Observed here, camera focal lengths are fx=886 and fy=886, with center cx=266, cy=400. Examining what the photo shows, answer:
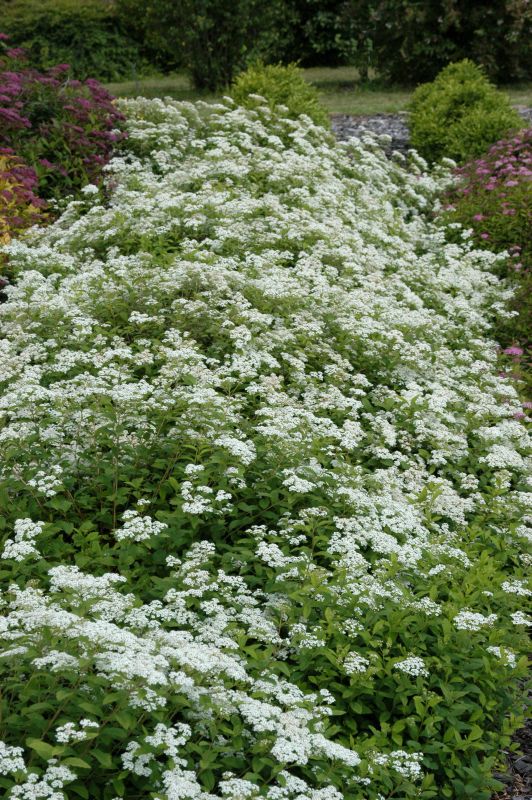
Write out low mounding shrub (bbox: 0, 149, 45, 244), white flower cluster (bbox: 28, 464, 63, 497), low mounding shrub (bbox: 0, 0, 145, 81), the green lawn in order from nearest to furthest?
1. white flower cluster (bbox: 28, 464, 63, 497)
2. low mounding shrub (bbox: 0, 149, 45, 244)
3. the green lawn
4. low mounding shrub (bbox: 0, 0, 145, 81)

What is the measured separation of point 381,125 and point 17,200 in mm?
8400

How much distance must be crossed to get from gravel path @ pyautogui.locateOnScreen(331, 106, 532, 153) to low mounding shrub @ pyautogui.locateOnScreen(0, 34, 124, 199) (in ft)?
14.8

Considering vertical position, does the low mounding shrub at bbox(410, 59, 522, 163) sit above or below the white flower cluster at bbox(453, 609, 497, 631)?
above

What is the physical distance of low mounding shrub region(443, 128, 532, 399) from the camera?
29.2 feet

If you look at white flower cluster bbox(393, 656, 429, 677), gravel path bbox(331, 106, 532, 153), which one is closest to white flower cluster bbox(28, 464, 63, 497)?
white flower cluster bbox(393, 656, 429, 677)

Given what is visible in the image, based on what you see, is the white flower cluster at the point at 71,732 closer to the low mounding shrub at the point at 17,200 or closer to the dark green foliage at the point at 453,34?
the low mounding shrub at the point at 17,200

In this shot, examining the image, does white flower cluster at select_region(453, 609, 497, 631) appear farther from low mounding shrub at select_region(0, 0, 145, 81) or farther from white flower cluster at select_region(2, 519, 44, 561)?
low mounding shrub at select_region(0, 0, 145, 81)

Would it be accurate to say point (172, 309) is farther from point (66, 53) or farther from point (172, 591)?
point (66, 53)

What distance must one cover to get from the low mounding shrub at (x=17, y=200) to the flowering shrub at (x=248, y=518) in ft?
1.21

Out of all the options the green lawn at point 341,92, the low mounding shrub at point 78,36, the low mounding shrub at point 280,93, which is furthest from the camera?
the low mounding shrub at point 78,36

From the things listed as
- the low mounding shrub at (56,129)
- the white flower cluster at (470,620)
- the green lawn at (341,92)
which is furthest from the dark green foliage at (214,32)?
the white flower cluster at (470,620)

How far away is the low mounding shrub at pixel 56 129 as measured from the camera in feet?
33.1

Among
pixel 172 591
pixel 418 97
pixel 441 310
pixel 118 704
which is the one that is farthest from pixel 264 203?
pixel 418 97

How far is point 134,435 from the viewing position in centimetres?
517
